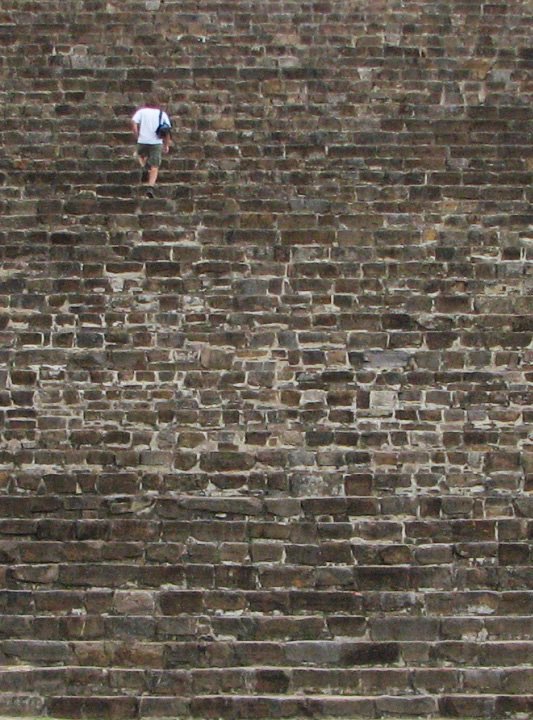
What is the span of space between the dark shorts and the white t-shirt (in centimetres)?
5

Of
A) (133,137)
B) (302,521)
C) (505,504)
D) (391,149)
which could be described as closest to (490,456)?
(505,504)

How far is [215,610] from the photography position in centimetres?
660

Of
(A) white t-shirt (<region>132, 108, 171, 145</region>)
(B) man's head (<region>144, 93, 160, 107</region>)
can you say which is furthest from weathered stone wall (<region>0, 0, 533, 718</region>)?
(A) white t-shirt (<region>132, 108, 171, 145</region>)

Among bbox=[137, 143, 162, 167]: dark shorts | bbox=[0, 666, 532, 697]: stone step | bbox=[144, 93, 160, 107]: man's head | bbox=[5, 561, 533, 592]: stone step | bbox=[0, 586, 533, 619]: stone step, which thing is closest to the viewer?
bbox=[0, 666, 532, 697]: stone step

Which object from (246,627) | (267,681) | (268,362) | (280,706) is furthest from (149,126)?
(280,706)

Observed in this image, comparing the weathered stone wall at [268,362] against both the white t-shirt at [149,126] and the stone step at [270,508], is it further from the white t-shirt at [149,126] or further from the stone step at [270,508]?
the white t-shirt at [149,126]

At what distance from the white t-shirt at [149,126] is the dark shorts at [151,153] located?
0.05m

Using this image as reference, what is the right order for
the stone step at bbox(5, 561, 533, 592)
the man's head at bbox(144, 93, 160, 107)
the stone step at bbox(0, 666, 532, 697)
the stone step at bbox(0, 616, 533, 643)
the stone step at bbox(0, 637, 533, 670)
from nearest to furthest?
the stone step at bbox(0, 666, 532, 697) < the stone step at bbox(0, 637, 533, 670) < the stone step at bbox(0, 616, 533, 643) < the stone step at bbox(5, 561, 533, 592) < the man's head at bbox(144, 93, 160, 107)

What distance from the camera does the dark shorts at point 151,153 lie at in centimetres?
994

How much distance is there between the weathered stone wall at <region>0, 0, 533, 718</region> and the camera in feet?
21.0

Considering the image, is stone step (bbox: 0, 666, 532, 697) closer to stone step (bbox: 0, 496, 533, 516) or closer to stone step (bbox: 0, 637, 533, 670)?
stone step (bbox: 0, 637, 533, 670)

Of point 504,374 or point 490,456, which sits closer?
point 490,456

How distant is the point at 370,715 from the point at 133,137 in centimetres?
657

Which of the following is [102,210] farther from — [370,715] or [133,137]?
[370,715]
